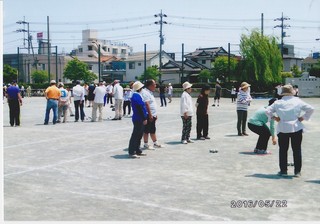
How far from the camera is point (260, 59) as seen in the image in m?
50.3

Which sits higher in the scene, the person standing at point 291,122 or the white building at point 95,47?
the white building at point 95,47

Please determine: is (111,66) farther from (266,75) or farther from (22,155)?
(22,155)

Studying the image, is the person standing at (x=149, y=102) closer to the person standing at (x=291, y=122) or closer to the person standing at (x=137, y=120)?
the person standing at (x=137, y=120)

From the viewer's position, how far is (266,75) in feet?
164

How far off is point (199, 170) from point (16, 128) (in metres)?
10.3

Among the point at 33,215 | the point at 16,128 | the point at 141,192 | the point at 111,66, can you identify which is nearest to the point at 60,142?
the point at 16,128

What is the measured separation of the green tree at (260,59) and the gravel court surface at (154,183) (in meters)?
38.5

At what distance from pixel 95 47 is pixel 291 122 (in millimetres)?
119130

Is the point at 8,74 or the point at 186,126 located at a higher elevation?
the point at 8,74

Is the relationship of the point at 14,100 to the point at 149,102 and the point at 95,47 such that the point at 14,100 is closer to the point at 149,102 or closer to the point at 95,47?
the point at 149,102

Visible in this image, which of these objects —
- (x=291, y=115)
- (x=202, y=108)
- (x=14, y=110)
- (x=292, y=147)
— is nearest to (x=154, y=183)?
(x=292, y=147)

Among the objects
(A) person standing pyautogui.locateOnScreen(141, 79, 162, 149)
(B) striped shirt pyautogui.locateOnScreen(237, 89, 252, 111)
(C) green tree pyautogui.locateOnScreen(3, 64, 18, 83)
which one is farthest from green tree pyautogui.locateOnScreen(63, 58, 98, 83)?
(A) person standing pyautogui.locateOnScreen(141, 79, 162, 149)

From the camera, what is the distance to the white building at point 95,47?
404 ft

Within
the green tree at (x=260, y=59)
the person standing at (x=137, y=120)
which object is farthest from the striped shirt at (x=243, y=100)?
the green tree at (x=260, y=59)
